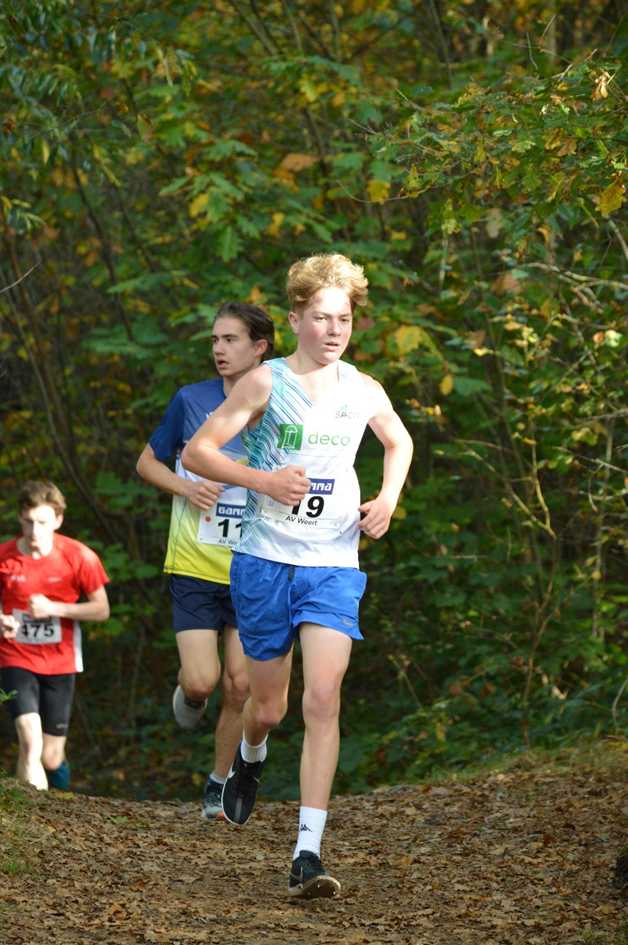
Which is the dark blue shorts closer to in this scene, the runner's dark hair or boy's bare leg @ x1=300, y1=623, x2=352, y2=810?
boy's bare leg @ x1=300, y1=623, x2=352, y2=810

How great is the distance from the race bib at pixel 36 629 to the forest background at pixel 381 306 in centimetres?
242

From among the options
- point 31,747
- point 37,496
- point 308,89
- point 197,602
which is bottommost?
point 31,747

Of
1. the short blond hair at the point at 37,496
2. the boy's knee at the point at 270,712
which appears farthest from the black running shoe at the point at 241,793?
the short blond hair at the point at 37,496

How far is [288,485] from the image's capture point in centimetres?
368

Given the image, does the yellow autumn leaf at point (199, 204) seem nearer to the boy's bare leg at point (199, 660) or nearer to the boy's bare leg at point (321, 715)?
the boy's bare leg at point (199, 660)

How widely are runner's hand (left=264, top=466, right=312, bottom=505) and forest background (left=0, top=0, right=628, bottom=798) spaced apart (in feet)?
4.32

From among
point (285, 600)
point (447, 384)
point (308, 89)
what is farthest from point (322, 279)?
point (308, 89)

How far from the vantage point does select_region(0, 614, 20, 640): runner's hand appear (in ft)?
19.2

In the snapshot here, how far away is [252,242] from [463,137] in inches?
205

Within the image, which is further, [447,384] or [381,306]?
[381,306]

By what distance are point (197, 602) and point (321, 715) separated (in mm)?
1714

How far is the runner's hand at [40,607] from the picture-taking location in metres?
5.92

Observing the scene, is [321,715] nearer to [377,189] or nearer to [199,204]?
[199,204]

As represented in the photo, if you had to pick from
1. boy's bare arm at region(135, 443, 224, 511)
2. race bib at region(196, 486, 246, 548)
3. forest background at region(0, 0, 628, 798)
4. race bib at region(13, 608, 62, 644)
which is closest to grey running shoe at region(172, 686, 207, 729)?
race bib at region(196, 486, 246, 548)
